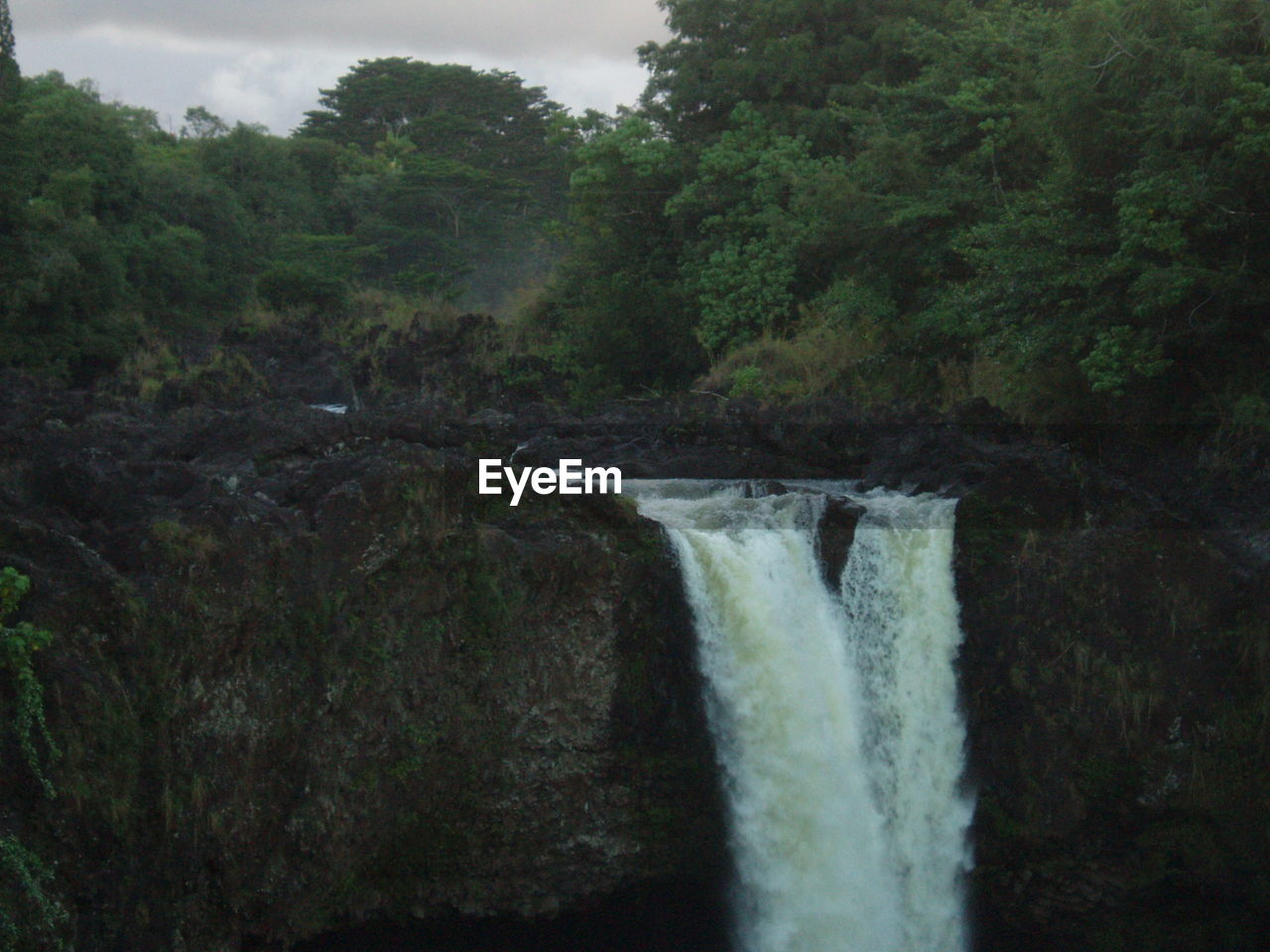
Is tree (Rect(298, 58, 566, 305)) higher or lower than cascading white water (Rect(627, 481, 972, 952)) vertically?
higher

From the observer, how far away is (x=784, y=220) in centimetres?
2478

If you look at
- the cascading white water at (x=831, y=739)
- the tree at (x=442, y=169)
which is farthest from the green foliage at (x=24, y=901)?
the tree at (x=442, y=169)

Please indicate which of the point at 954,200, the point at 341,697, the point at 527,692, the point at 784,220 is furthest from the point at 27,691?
the point at 784,220

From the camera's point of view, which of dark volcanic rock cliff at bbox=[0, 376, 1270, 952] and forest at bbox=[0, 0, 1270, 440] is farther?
forest at bbox=[0, 0, 1270, 440]

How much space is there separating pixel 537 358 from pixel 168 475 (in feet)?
65.4

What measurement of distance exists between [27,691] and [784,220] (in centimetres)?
1840

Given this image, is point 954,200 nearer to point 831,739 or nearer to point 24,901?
point 831,739

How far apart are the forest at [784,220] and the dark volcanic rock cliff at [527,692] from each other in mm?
2834

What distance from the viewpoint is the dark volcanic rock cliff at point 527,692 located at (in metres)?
10.1

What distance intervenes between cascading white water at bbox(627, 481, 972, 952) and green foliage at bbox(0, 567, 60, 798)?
5.49 m

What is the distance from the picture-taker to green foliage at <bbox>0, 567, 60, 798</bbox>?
28.8 feet

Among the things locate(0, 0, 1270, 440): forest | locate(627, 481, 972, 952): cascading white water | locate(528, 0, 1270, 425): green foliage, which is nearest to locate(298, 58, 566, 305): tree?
locate(0, 0, 1270, 440): forest

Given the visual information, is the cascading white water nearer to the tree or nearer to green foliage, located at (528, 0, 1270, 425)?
green foliage, located at (528, 0, 1270, 425)

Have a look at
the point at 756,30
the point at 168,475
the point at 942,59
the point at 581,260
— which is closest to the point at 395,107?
the point at 581,260
